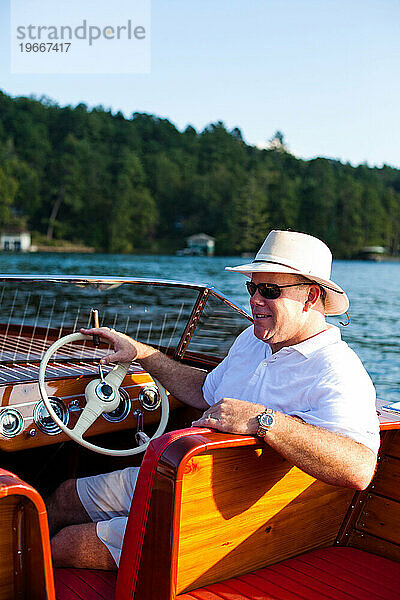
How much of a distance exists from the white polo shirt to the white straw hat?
0.47 ft

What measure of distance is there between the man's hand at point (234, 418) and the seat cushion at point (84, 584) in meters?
0.65

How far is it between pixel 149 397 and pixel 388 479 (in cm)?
115

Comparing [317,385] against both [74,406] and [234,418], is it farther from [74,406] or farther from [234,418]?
[74,406]

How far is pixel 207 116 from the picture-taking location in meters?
99.8

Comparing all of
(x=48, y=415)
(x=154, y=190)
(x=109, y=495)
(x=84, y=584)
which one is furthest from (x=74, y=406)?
(x=154, y=190)

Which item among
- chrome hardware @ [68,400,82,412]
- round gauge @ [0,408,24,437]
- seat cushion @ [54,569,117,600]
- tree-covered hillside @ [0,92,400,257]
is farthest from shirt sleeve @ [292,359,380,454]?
tree-covered hillside @ [0,92,400,257]

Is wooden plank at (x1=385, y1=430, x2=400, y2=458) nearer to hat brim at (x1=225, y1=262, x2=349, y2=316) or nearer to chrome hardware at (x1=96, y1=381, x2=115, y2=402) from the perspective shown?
hat brim at (x1=225, y1=262, x2=349, y2=316)

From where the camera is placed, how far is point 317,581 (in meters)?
2.04

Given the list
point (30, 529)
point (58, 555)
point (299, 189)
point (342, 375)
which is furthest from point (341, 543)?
point (299, 189)

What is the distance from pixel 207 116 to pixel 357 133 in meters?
29.1

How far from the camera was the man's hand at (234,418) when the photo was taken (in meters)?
1.80

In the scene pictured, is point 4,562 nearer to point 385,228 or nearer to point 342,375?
point 342,375

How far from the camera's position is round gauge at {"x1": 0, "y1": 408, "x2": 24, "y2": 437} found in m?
2.63

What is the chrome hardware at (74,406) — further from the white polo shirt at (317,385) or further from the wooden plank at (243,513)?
the wooden plank at (243,513)
